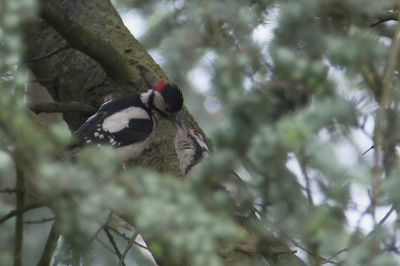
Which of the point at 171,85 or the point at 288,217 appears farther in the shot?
the point at 171,85

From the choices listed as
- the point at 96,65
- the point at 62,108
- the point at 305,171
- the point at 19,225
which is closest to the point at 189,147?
the point at 62,108

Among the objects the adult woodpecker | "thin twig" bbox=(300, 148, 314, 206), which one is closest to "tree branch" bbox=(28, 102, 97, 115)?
the adult woodpecker

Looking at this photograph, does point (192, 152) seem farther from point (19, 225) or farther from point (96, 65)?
point (19, 225)

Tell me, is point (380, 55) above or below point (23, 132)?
above

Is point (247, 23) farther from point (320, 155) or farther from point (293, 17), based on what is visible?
point (320, 155)

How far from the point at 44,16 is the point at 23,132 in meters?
1.56

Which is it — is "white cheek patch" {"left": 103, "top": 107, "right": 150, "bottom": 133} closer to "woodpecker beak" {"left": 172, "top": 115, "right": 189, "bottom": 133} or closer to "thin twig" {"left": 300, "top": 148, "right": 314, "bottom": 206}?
"woodpecker beak" {"left": 172, "top": 115, "right": 189, "bottom": 133}

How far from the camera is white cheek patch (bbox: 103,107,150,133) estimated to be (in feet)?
10.2

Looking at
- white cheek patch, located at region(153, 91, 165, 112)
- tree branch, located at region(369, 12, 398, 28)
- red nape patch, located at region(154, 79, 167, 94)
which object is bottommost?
tree branch, located at region(369, 12, 398, 28)

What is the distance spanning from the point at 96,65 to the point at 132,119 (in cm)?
43

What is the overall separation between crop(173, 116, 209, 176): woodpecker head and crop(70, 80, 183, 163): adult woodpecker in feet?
0.61

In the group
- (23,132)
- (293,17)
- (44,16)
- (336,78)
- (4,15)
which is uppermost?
(44,16)

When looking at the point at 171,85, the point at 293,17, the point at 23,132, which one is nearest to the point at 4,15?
the point at 23,132

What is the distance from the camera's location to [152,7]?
105 inches
